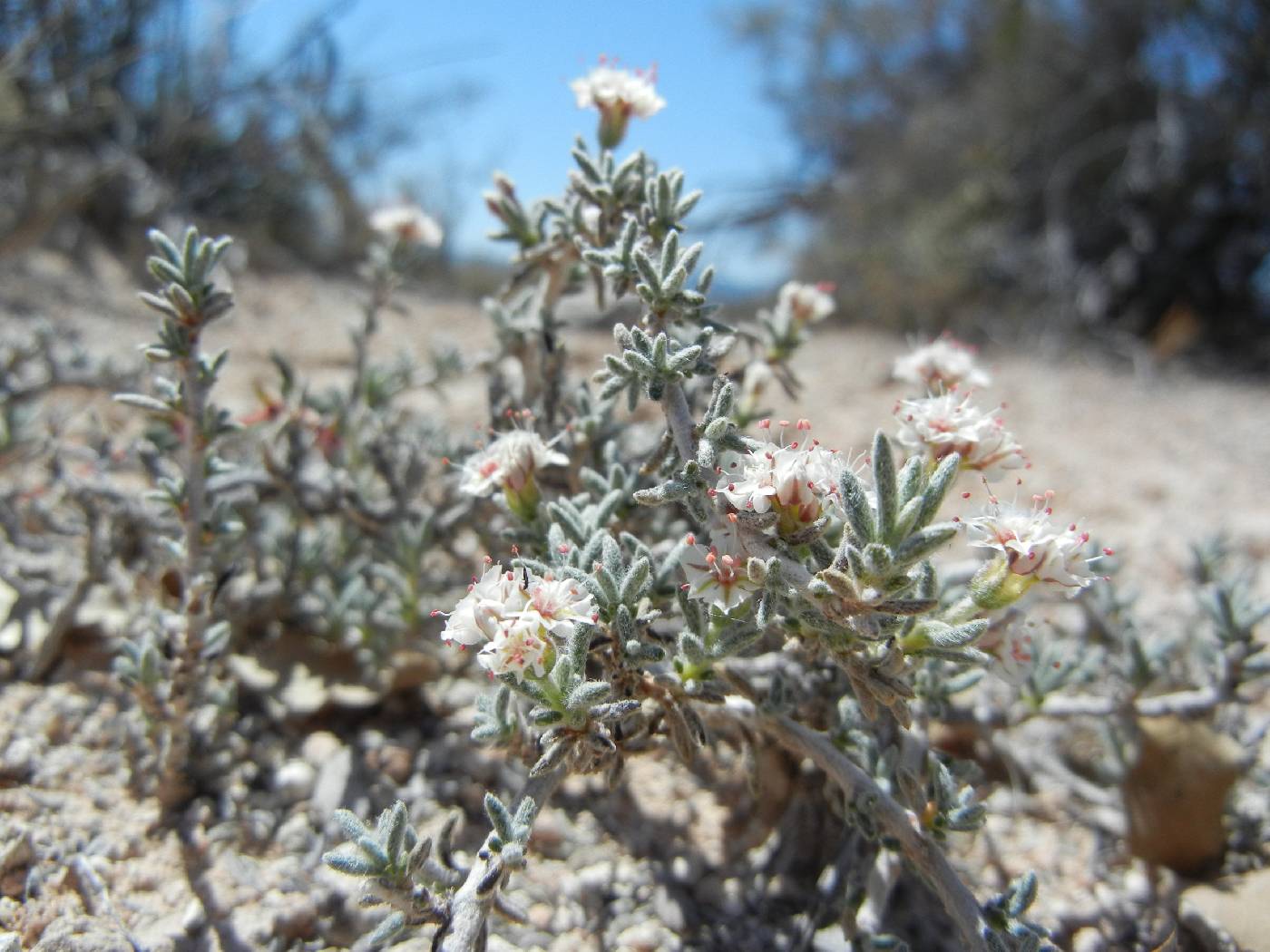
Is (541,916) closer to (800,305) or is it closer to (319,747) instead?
(319,747)

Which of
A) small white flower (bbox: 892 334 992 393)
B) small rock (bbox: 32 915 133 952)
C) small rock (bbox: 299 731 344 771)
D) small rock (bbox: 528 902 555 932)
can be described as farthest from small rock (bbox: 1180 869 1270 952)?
small rock (bbox: 32 915 133 952)

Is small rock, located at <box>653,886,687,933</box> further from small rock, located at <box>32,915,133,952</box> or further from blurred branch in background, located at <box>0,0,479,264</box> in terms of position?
blurred branch in background, located at <box>0,0,479,264</box>

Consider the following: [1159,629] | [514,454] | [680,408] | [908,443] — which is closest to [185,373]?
[514,454]

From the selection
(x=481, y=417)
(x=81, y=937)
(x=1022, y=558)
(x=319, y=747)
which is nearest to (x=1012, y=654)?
(x=1022, y=558)

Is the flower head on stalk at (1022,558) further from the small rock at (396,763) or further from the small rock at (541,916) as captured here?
the small rock at (396,763)

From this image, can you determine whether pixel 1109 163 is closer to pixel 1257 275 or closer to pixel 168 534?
pixel 1257 275

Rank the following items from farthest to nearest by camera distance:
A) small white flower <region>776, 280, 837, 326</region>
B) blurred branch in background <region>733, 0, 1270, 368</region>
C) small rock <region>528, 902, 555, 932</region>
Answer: blurred branch in background <region>733, 0, 1270, 368</region>
small white flower <region>776, 280, 837, 326</region>
small rock <region>528, 902, 555, 932</region>
